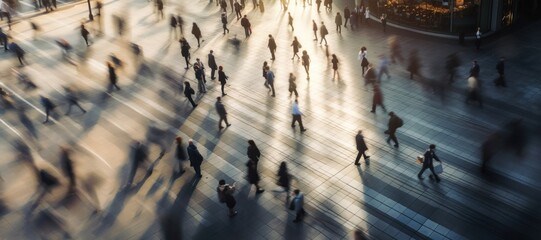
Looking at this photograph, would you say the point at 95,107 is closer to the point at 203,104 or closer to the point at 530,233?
the point at 203,104

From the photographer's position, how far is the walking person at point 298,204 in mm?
12328

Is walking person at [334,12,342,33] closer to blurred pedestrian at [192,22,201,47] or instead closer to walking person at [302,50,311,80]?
walking person at [302,50,311,80]

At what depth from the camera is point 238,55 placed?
2547 centimetres

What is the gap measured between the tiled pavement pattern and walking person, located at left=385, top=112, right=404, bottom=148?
11.6 inches

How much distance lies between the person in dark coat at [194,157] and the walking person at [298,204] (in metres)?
3.68

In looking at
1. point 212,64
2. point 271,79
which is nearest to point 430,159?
point 271,79

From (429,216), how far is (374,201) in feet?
4.96

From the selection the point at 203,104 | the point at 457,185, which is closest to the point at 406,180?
the point at 457,185

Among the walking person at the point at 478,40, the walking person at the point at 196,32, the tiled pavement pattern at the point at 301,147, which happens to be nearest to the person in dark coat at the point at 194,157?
the tiled pavement pattern at the point at 301,147

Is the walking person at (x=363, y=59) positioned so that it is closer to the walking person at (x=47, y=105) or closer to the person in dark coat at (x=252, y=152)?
the person in dark coat at (x=252, y=152)

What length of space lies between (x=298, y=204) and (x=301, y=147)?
4272 millimetres

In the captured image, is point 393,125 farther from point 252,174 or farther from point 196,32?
point 196,32

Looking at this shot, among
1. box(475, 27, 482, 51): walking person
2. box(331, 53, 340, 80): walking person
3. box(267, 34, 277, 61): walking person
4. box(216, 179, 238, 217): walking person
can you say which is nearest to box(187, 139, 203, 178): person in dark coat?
box(216, 179, 238, 217): walking person

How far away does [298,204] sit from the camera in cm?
1245
